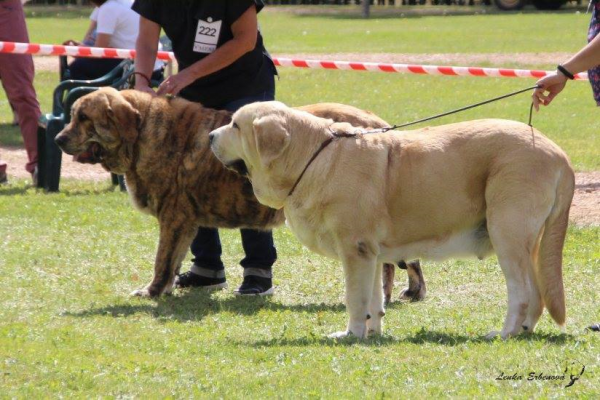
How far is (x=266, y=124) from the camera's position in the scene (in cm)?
605

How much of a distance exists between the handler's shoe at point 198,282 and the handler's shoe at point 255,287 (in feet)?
0.99

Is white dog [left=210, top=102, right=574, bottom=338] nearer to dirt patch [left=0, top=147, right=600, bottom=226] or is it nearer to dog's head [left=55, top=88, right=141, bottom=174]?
dog's head [left=55, top=88, right=141, bottom=174]

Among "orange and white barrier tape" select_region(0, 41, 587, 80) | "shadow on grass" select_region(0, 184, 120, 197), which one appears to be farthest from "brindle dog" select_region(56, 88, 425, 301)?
"orange and white barrier tape" select_region(0, 41, 587, 80)

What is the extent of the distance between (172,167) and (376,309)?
2005mm

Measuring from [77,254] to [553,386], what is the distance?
494 centimetres

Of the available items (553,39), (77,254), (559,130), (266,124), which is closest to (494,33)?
(553,39)

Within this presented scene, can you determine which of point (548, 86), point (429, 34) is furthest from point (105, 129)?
point (429, 34)

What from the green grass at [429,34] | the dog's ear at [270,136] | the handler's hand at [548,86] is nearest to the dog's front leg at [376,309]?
the dog's ear at [270,136]

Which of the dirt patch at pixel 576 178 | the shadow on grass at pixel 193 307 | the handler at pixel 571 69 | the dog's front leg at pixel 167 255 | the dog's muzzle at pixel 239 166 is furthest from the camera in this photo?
the dirt patch at pixel 576 178

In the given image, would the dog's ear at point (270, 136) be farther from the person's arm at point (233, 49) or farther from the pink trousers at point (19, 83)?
the pink trousers at point (19, 83)

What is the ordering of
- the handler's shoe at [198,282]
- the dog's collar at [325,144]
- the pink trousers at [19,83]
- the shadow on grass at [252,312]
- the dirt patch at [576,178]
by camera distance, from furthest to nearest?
the pink trousers at [19,83], the dirt patch at [576,178], the handler's shoe at [198,282], the dog's collar at [325,144], the shadow on grass at [252,312]

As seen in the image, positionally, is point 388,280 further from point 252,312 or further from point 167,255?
point 167,255

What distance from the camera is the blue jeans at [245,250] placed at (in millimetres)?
7820

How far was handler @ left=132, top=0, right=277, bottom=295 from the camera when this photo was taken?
750 cm
